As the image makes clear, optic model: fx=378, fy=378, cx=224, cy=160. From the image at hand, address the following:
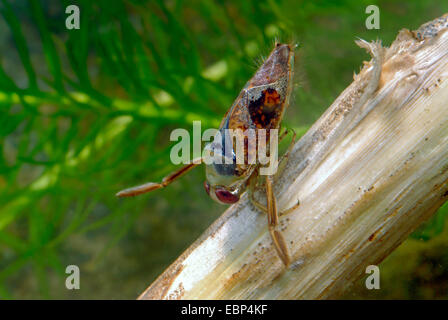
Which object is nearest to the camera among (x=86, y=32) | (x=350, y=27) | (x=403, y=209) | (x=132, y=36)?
(x=403, y=209)

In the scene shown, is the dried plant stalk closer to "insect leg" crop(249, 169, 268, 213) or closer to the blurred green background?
"insect leg" crop(249, 169, 268, 213)

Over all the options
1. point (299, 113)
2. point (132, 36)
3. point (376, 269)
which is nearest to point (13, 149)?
point (132, 36)

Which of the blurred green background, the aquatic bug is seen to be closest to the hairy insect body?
the aquatic bug

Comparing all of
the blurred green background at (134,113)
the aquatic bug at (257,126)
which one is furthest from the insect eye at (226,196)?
the blurred green background at (134,113)

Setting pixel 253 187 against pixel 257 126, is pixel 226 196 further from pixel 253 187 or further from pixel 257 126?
pixel 257 126

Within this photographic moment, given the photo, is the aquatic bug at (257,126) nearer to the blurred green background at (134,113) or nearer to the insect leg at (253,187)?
the insect leg at (253,187)

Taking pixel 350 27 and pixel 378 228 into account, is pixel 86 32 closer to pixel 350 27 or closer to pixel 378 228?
pixel 378 228
